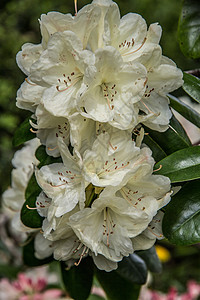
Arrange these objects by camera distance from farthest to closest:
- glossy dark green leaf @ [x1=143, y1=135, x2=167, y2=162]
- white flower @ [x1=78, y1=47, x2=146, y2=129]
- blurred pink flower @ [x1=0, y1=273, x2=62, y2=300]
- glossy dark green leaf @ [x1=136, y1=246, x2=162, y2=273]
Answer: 1. blurred pink flower @ [x1=0, y1=273, x2=62, y2=300]
2. glossy dark green leaf @ [x1=136, y1=246, x2=162, y2=273]
3. glossy dark green leaf @ [x1=143, y1=135, x2=167, y2=162]
4. white flower @ [x1=78, y1=47, x2=146, y2=129]

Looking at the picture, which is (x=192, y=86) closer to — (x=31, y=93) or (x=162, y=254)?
(x=31, y=93)

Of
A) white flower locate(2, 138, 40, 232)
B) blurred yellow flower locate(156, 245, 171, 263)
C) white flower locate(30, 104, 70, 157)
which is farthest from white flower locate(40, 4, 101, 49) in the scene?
blurred yellow flower locate(156, 245, 171, 263)

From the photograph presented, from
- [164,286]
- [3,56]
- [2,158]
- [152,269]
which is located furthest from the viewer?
[3,56]

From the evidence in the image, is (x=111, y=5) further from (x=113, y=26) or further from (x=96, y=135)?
(x=96, y=135)

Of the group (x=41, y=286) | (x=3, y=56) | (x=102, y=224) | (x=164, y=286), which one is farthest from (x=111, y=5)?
(x=3, y=56)

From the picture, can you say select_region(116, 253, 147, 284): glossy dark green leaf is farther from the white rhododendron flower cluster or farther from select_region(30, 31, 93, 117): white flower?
select_region(30, 31, 93, 117): white flower

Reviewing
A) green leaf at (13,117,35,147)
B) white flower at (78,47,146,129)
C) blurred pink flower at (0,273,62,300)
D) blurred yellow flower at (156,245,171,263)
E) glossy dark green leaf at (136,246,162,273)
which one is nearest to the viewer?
white flower at (78,47,146,129)

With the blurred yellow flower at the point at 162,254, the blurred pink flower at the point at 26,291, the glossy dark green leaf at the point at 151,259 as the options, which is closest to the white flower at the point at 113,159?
the glossy dark green leaf at the point at 151,259

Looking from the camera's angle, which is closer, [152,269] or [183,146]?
[183,146]

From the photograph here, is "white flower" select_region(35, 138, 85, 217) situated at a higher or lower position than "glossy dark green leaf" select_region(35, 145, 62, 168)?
higher
